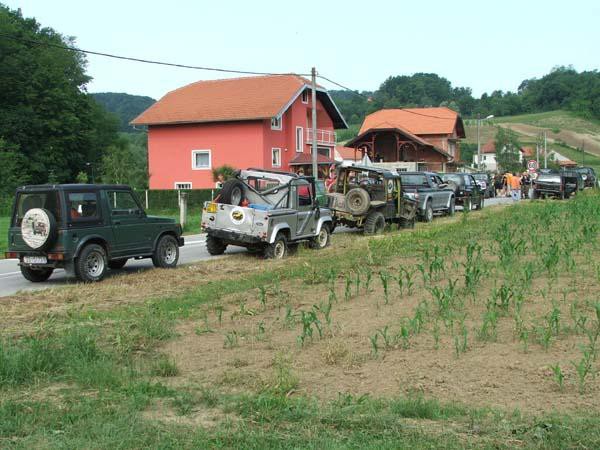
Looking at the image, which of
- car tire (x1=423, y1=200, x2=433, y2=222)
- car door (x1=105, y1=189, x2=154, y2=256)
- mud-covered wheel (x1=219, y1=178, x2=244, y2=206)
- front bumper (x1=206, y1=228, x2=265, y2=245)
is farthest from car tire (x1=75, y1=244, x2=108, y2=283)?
car tire (x1=423, y1=200, x2=433, y2=222)

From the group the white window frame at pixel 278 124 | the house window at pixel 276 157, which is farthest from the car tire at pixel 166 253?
the house window at pixel 276 157

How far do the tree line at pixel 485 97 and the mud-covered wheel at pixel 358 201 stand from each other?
74693 millimetres

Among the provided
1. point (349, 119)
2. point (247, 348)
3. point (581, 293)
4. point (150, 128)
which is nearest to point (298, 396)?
point (247, 348)

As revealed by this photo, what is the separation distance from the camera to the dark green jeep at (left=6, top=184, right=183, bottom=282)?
12484mm

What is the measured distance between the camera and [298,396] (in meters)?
5.81

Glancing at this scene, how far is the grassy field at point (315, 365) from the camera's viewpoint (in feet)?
16.3

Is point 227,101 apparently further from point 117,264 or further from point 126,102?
point 126,102

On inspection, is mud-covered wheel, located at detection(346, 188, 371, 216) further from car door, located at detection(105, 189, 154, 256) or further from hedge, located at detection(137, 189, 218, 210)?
hedge, located at detection(137, 189, 218, 210)

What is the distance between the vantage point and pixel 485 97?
167 metres

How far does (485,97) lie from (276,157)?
415 feet

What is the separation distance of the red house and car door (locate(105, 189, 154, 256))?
34.0 metres

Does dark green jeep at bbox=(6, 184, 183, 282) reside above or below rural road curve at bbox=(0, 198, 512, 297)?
above

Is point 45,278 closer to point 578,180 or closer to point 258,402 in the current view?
point 258,402

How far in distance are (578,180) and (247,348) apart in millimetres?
38946
